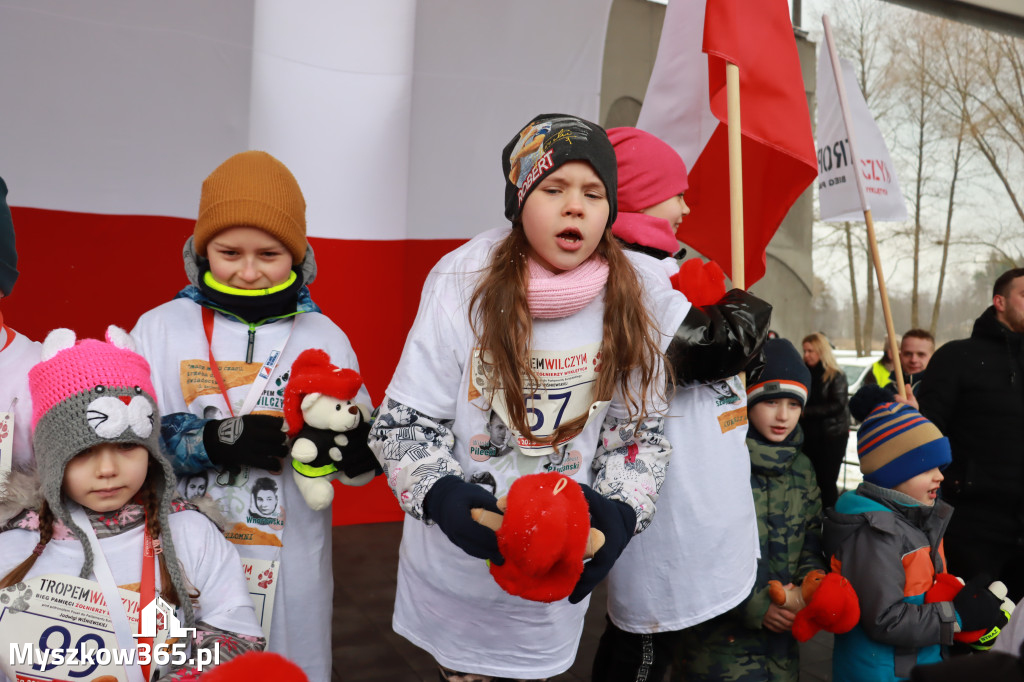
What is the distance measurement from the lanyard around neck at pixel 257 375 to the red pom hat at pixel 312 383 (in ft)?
0.38

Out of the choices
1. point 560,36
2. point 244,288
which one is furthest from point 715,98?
point 244,288

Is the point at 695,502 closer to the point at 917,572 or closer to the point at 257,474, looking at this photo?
the point at 917,572

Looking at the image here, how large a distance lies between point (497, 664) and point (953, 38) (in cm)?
812

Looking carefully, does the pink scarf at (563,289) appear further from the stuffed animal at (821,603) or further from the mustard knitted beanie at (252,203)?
the stuffed animal at (821,603)

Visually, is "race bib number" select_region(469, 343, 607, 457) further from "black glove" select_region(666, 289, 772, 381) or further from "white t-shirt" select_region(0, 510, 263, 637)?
"white t-shirt" select_region(0, 510, 263, 637)

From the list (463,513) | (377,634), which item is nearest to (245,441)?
(463,513)

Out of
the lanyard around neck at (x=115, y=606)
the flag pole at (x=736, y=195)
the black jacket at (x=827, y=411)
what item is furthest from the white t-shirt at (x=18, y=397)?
the black jacket at (x=827, y=411)

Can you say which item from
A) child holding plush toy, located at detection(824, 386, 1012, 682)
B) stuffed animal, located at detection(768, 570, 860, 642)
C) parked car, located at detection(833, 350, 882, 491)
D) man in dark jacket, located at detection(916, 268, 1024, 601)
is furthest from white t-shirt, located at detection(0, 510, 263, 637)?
parked car, located at detection(833, 350, 882, 491)

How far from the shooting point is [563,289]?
144cm

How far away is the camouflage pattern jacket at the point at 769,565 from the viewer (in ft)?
7.50

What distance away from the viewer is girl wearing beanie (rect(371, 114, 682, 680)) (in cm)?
142

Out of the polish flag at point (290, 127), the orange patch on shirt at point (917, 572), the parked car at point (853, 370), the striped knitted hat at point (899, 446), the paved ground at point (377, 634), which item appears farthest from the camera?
the parked car at point (853, 370)

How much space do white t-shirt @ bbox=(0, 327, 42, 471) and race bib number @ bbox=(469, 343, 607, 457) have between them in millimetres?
991

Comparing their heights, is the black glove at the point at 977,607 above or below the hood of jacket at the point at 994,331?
below
